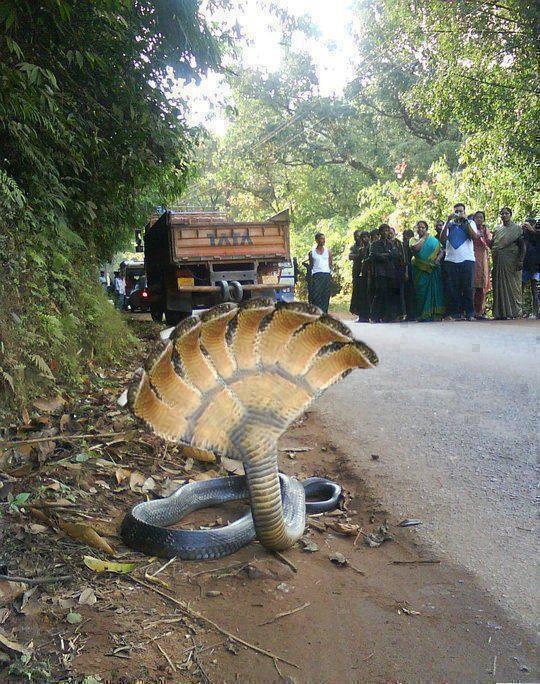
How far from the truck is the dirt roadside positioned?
28.5ft

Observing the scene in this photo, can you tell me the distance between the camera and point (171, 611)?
2.38 metres

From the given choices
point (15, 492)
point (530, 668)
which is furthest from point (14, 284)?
point (530, 668)

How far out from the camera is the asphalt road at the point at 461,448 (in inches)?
109

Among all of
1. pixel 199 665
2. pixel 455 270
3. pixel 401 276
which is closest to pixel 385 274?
pixel 401 276

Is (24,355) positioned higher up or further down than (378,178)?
further down

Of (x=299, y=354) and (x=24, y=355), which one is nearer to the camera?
(x=299, y=354)

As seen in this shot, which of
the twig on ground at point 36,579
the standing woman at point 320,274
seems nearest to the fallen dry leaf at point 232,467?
the twig on ground at point 36,579

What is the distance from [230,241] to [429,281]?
3.97 metres

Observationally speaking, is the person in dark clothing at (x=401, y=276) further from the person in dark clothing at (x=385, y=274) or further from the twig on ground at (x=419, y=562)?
the twig on ground at (x=419, y=562)

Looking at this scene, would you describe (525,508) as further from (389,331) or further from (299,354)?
(389,331)

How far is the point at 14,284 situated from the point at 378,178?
24.3 m

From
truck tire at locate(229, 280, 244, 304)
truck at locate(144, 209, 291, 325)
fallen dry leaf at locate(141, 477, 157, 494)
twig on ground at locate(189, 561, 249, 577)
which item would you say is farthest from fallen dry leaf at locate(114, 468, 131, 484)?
truck tire at locate(229, 280, 244, 304)

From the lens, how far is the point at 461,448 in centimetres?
408

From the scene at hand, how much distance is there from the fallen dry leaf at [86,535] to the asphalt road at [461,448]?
Answer: 134 cm
